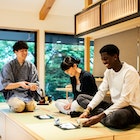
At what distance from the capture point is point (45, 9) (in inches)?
212

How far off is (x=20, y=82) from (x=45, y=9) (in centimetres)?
245

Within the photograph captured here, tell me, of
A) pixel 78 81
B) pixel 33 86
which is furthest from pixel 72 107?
pixel 33 86

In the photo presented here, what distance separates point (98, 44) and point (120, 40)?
658 millimetres

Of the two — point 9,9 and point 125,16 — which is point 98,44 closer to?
point 125,16

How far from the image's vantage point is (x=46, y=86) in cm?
596

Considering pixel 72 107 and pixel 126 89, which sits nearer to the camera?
pixel 126 89

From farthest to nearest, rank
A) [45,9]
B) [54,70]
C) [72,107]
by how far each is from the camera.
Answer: [54,70], [45,9], [72,107]

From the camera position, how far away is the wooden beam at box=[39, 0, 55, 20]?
517cm

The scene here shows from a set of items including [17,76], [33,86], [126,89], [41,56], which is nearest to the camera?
[126,89]

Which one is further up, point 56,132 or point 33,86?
point 33,86

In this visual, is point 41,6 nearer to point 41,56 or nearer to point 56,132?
point 41,56

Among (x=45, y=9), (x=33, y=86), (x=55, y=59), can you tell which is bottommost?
(x=33, y=86)

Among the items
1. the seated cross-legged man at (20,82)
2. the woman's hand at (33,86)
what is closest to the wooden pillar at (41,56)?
Result: the seated cross-legged man at (20,82)

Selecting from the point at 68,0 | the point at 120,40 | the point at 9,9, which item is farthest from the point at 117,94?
the point at 9,9
